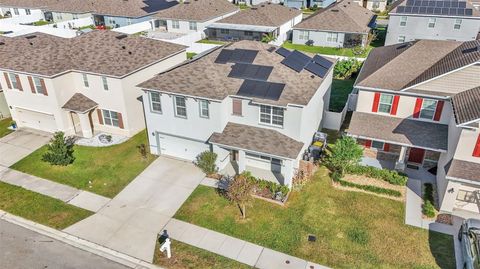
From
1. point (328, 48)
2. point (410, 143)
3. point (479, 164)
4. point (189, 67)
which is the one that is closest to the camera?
point (479, 164)

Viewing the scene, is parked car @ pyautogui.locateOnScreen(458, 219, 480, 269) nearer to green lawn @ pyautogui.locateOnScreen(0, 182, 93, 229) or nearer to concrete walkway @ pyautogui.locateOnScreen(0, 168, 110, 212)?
concrete walkway @ pyautogui.locateOnScreen(0, 168, 110, 212)

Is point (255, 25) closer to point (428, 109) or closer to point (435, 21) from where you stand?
point (435, 21)

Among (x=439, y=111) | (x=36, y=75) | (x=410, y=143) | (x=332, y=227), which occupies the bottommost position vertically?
(x=332, y=227)

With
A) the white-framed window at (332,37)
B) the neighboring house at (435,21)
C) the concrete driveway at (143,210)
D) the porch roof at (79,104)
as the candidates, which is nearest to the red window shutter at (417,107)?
the concrete driveway at (143,210)

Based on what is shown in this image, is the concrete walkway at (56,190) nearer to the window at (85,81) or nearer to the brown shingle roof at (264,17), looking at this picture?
the window at (85,81)

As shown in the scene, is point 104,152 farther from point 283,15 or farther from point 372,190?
point 283,15

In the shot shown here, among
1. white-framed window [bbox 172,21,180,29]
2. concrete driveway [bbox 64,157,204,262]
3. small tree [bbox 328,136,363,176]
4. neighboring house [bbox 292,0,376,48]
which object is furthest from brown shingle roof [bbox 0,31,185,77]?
white-framed window [bbox 172,21,180,29]

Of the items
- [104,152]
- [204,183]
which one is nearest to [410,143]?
[204,183]
